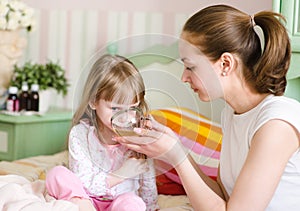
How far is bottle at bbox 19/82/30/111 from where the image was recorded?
8.96ft

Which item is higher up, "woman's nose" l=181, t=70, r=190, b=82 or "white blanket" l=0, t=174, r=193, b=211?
"woman's nose" l=181, t=70, r=190, b=82

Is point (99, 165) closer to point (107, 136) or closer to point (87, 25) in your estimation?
point (107, 136)

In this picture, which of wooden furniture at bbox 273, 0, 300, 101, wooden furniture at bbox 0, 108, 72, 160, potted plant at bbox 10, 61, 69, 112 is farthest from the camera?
potted plant at bbox 10, 61, 69, 112

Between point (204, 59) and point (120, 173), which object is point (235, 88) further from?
point (120, 173)

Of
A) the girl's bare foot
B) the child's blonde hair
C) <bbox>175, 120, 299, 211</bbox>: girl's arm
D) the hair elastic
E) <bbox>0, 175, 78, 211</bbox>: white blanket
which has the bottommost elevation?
the girl's bare foot

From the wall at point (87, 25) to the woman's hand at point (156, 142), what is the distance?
1.40 meters

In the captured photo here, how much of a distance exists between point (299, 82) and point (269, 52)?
1.34 ft

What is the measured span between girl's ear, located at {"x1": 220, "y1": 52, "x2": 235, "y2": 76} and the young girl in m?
0.18

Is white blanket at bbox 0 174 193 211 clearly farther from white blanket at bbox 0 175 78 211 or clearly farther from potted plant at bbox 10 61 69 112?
potted plant at bbox 10 61 69 112

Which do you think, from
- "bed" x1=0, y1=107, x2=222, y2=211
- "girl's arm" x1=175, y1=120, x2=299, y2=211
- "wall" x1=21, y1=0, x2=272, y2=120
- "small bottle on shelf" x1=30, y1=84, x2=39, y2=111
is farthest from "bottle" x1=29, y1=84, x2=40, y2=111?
"girl's arm" x1=175, y1=120, x2=299, y2=211

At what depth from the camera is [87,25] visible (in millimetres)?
3020

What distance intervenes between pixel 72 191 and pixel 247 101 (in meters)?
0.44

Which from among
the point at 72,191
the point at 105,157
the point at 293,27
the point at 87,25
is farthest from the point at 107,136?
the point at 87,25

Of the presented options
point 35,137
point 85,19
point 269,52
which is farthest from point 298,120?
point 85,19
